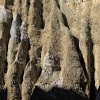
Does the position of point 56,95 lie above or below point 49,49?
below

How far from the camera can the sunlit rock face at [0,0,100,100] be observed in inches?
602

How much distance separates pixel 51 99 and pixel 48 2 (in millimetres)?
4942

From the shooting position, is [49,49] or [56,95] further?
[49,49]

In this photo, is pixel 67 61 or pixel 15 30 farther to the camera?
pixel 15 30

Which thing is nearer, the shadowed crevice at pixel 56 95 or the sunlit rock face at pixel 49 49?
the shadowed crevice at pixel 56 95

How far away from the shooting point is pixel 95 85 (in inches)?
612

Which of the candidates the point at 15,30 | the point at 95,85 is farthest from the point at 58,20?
the point at 95,85

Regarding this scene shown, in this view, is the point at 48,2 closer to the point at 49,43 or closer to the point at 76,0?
the point at 76,0

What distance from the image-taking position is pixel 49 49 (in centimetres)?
1598

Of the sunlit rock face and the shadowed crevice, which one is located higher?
the sunlit rock face

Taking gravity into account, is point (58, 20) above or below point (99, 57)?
above

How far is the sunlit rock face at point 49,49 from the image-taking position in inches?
602

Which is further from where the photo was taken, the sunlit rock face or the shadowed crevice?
the sunlit rock face

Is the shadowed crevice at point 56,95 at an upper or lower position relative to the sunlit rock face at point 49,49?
lower
